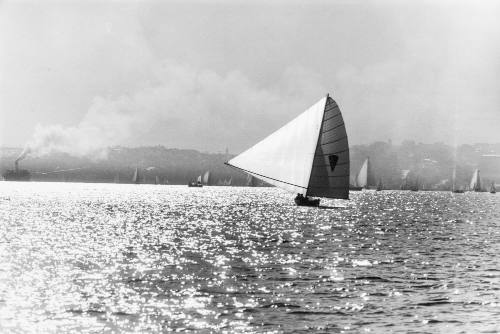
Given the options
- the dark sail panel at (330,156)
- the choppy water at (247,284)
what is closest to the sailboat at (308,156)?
the dark sail panel at (330,156)

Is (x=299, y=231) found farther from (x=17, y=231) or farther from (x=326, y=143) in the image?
(x=17, y=231)

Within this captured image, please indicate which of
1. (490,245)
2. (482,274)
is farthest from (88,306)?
(490,245)

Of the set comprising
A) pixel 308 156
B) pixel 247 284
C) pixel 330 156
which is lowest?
pixel 247 284

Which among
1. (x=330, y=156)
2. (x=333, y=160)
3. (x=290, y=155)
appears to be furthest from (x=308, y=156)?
(x=333, y=160)

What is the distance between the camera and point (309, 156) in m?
81.8

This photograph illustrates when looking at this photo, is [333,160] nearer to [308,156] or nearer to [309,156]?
[309,156]

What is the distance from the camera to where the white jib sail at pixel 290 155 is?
8206 cm

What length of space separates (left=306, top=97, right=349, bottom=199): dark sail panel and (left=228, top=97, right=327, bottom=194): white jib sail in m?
0.78

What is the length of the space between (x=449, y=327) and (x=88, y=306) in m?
14.0

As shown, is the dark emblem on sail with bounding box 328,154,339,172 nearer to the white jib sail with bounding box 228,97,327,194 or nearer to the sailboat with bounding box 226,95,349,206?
the sailboat with bounding box 226,95,349,206

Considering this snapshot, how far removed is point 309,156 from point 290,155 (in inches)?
106

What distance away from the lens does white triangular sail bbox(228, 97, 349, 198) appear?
81.8 metres

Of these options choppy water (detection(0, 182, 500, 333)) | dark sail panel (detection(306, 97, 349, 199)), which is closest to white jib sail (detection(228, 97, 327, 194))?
dark sail panel (detection(306, 97, 349, 199))

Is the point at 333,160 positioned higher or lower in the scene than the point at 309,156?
lower
